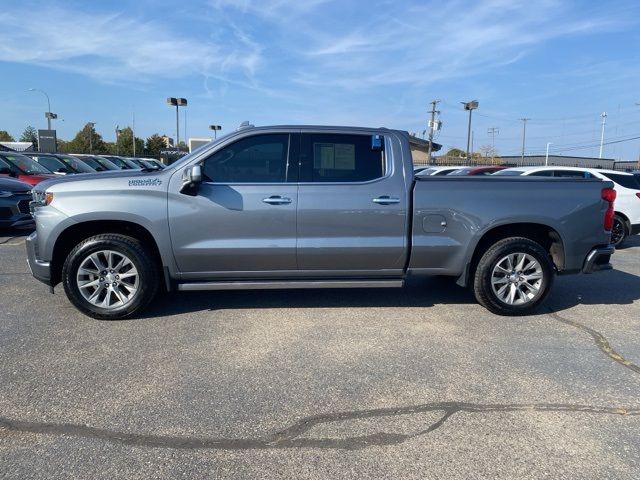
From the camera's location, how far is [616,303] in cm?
583


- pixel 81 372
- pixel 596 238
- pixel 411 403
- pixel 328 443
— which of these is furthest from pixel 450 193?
pixel 81 372

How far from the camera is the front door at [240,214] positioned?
4773mm

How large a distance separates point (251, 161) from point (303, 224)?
0.83 meters

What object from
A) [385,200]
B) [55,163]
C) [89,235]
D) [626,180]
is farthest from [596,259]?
[55,163]

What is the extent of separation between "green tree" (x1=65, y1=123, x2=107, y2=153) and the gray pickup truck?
241 feet

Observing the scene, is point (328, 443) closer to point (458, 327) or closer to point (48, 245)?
point (458, 327)

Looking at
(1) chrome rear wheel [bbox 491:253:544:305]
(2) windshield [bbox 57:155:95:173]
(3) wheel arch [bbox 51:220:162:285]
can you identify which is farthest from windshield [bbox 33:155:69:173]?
(1) chrome rear wheel [bbox 491:253:544:305]

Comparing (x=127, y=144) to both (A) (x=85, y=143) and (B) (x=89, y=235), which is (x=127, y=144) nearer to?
(A) (x=85, y=143)

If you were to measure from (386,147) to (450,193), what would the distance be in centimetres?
82

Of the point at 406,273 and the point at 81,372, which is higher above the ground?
the point at 406,273

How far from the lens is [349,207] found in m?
4.89

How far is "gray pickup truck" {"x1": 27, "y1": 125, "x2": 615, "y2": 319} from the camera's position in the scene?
4.76 metres

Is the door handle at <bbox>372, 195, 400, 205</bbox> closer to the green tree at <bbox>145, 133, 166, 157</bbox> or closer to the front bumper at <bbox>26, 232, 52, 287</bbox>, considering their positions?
the front bumper at <bbox>26, 232, 52, 287</bbox>

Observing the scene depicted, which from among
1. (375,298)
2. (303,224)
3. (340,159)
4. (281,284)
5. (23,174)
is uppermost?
(340,159)
